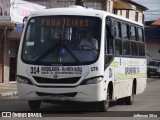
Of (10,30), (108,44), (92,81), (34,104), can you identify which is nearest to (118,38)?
(108,44)

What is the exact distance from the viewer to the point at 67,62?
534 inches

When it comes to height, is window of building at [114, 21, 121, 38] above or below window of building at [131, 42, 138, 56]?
above

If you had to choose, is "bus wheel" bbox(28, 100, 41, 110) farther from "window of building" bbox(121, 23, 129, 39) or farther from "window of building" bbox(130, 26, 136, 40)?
"window of building" bbox(130, 26, 136, 40)

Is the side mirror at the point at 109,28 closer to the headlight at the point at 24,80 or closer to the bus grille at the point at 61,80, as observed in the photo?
the bus grille at the point at 61,80

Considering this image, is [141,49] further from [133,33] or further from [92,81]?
[92,81]

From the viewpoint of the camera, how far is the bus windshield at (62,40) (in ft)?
44.8

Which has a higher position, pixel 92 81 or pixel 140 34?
pixel 140 34

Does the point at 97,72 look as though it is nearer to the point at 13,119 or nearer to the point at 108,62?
the point at 108,62

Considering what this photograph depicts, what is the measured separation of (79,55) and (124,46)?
355 cm

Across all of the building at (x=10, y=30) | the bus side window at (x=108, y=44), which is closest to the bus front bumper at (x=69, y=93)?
the bus side window at (x=108, y=44)

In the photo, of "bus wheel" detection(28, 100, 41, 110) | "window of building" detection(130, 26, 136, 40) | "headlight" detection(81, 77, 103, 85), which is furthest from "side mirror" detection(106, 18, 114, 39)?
"window of building" detection(130, 26, 136, 40)

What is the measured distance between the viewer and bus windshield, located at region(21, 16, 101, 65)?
44.8 ft

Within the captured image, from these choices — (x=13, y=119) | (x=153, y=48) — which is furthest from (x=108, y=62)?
(x=153, y=48)

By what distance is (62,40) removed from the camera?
13914mm
